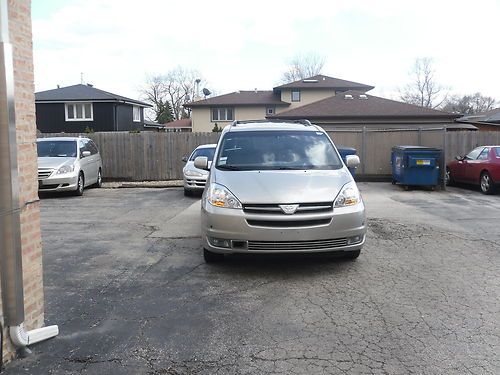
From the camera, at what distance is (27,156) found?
3.73 metres

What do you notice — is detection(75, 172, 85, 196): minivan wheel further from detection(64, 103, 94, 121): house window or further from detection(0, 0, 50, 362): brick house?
detection(64, 103, 94, 121): house window

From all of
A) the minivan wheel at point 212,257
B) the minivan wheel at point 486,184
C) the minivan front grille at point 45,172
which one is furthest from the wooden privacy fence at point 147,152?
the minivan wheel at point 212,257

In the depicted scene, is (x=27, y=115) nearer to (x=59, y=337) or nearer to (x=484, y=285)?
(x=59, y=337)

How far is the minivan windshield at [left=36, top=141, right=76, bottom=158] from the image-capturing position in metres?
14.0

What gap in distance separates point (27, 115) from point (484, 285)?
188 inches

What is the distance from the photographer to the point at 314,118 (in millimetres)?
25547

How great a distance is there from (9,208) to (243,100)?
4015cm

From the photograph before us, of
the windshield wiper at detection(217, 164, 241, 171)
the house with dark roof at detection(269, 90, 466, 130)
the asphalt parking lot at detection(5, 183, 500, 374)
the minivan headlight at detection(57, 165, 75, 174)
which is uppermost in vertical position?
the house with dark roof at detection(269, 90, 466, 130)

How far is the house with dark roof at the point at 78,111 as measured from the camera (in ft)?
113

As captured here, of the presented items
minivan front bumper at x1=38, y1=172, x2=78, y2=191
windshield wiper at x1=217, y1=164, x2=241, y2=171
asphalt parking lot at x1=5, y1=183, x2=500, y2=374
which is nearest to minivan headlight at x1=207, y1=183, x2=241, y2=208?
windshield wiper at x1=217, y1=164, x2=241, y2=171

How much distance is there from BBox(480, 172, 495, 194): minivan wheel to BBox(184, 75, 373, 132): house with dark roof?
29191 millimetres

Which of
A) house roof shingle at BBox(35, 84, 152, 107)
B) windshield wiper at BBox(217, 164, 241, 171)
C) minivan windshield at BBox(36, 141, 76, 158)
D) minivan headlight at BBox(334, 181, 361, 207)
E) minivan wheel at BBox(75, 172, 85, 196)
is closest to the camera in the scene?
minivan headlight at BBox(334, 181, 361, 207)

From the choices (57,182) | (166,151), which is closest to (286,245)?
(57,182)

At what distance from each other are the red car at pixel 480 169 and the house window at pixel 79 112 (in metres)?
27.1
